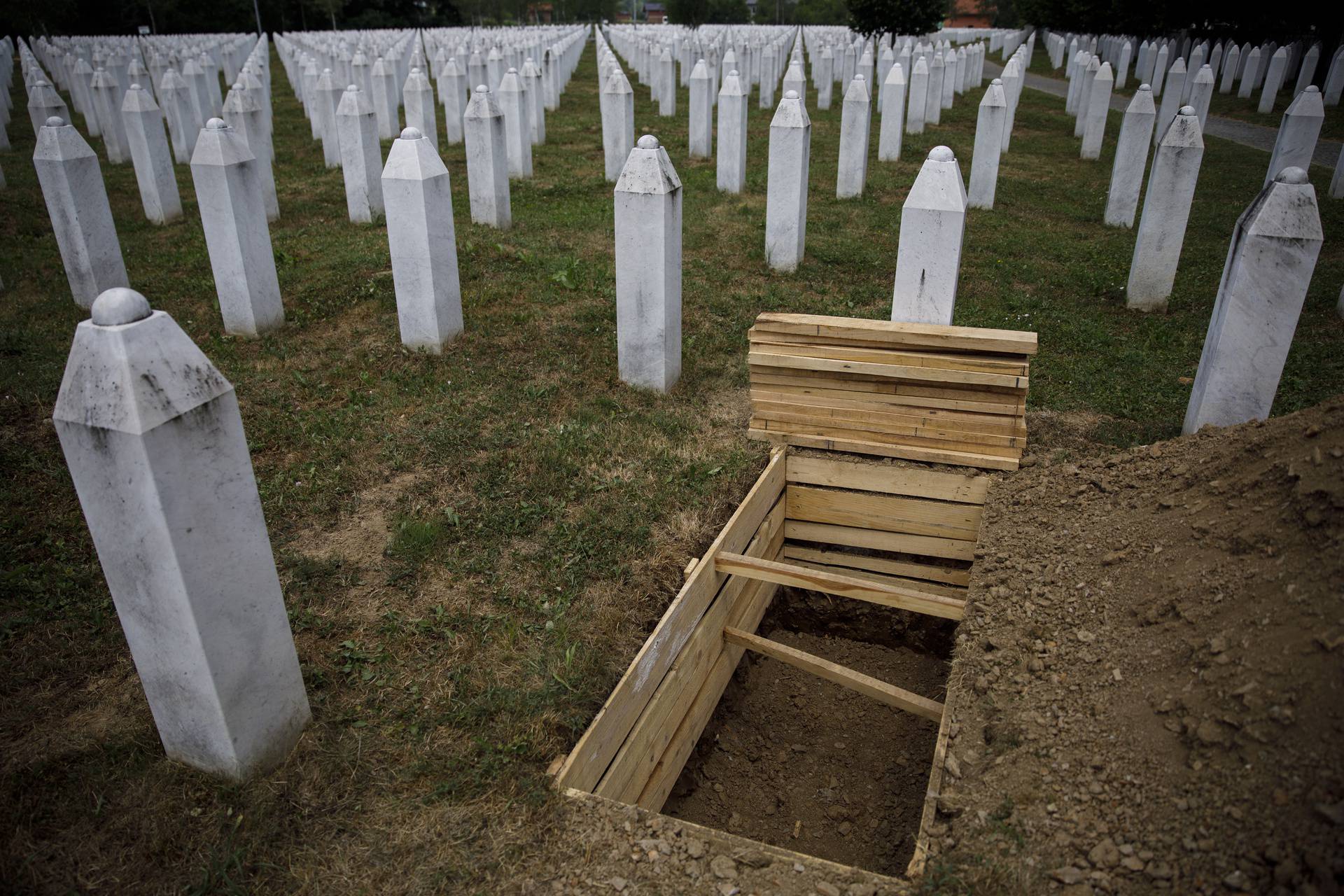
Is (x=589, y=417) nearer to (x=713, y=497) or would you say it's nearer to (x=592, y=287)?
(x=713, y=497)

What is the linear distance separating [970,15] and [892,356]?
3299 inches

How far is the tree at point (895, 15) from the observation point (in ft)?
104

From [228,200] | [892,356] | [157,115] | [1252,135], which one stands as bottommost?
[1252,135]

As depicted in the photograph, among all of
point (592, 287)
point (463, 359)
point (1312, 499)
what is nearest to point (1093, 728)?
point (1312, 499)

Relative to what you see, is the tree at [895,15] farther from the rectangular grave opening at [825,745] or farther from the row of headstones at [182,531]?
the row of headstones at [182,531]

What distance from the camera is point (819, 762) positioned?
199 inches

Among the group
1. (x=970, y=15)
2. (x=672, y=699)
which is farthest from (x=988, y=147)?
(x=970, y=15)

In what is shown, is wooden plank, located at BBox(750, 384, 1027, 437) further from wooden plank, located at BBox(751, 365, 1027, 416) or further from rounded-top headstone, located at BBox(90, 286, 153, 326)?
rounded-top headstone, located at BBox(90, 286, 153, 326)

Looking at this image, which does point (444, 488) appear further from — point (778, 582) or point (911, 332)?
point (911, 332)

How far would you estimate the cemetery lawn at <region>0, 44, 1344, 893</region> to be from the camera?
3158 millimetres

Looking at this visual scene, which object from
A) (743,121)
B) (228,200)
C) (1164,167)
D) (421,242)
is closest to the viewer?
(421,242)

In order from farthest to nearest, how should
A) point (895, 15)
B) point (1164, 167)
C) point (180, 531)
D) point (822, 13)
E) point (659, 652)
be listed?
point (822, 13) < point (895, 15) < point (1164, 167) < point (659, 652) < point (180, 531)

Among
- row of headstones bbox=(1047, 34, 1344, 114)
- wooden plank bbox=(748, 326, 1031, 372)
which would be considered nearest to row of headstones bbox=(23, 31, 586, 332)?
wooden plank bbox=(748, 326, 1031, 372)

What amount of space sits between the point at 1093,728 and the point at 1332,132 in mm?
19431
